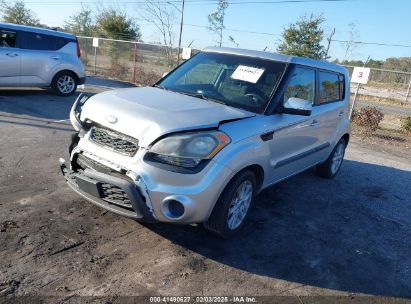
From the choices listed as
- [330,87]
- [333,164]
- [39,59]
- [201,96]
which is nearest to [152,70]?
[39,59]

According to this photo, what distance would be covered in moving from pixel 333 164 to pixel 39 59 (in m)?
7.93

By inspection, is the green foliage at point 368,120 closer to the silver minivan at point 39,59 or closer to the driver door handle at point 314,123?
the driver door handle at point 314,123

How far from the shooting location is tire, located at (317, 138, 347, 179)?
6.29 meters

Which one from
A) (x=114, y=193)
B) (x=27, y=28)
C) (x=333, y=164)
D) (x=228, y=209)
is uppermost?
(x=27, y=28)

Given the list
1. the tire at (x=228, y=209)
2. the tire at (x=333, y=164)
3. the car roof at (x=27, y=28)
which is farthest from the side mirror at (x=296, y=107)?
the car roof at (x=27, y=28)

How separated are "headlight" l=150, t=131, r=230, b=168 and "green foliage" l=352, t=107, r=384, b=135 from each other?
9.06 m

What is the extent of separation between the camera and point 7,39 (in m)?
10.1

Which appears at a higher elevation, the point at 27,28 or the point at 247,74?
the point at 27,28

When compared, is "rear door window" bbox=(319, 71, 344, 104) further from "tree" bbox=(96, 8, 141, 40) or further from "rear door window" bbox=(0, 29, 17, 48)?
"tree" bbox=(96, 8, 141, 40)

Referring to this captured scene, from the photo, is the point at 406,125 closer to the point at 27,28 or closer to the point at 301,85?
the point at 301,85

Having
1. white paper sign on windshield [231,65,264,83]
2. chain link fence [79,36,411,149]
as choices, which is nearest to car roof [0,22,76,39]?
chain link fence [79,36,411,149]

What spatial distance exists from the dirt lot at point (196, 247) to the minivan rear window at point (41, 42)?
555 centimetres

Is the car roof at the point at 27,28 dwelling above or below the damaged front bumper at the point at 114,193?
above

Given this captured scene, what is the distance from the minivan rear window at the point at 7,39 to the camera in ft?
32.8
